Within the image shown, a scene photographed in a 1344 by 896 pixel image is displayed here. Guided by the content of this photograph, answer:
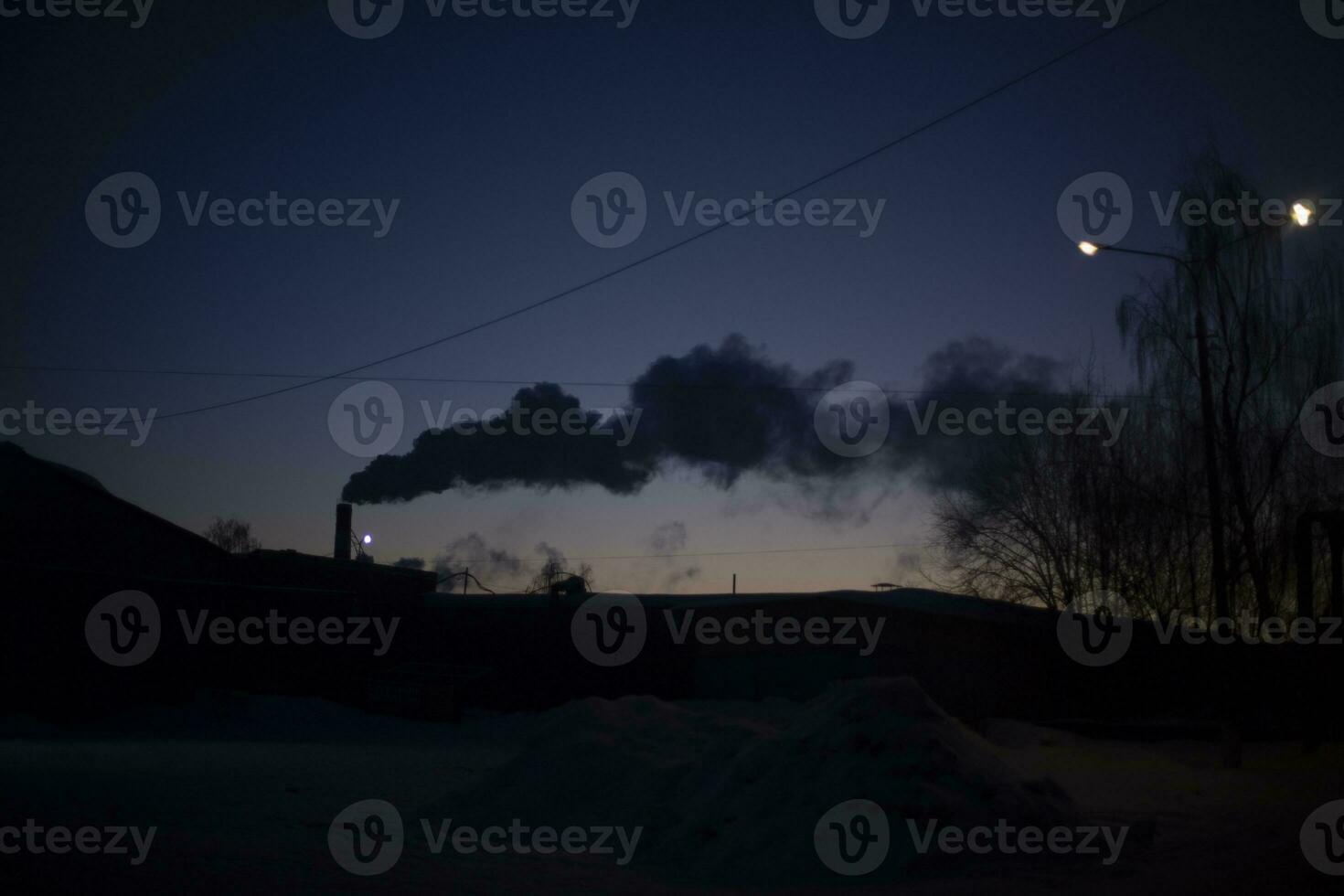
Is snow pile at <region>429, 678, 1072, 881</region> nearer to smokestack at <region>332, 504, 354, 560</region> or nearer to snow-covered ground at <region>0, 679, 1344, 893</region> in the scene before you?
snow-covered ground at <region>0, 679, 1344, 893</region>

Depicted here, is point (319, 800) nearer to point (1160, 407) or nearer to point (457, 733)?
point (457, 733)

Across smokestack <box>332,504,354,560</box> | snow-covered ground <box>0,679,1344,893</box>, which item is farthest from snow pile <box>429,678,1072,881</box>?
smokestack <box>332,504,354,560</box>

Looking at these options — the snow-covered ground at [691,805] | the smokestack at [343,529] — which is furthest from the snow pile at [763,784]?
the smokestack at [343,529]

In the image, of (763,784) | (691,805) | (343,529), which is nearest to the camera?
(763,784)

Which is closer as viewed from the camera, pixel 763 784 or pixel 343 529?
pixel 763 784

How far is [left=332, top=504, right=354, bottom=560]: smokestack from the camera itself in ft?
111

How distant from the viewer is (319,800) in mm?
11211

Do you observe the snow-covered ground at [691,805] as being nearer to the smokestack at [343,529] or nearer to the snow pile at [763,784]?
the snow pile at [763,784]

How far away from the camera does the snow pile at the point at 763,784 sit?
329 inches

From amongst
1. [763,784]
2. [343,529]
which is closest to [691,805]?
[763,784]

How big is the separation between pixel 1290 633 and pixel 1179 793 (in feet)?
38.6

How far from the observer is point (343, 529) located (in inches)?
1353

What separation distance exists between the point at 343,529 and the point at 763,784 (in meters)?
28.1

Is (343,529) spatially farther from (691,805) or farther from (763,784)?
(763,784)
